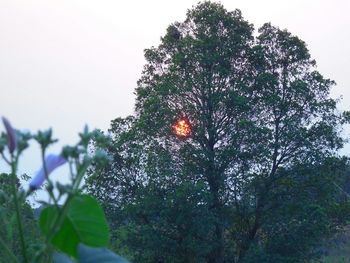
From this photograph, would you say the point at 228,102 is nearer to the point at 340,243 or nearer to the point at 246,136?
the point at 246,136

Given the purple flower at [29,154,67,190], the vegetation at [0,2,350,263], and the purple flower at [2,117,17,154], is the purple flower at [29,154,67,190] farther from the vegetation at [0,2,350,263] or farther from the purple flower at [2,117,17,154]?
the vegetation at [0,2,350,263]

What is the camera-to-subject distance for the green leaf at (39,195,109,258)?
65 centimetres

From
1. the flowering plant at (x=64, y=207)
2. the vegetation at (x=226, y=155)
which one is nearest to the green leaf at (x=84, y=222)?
the flowering plant at (x=64, y=207)

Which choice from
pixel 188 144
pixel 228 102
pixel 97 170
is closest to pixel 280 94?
pixel 228 102

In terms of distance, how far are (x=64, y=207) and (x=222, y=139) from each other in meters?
16.9

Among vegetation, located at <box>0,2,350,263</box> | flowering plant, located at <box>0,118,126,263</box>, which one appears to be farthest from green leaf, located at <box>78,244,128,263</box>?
vegetation, located at <box>0,2,350,263</box>

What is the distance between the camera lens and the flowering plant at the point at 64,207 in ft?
1.91

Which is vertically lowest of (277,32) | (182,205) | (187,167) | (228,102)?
(182,205)

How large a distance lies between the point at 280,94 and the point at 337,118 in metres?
1.44

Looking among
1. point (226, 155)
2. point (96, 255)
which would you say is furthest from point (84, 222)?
point (226, 155)

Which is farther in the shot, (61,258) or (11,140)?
(61,258)

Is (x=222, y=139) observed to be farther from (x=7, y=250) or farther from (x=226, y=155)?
(x=7, y=250)

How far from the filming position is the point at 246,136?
1684cm

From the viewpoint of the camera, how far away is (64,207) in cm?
58
